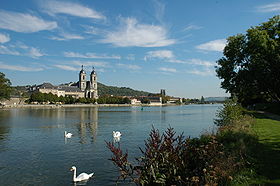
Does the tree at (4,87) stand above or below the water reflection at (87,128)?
above

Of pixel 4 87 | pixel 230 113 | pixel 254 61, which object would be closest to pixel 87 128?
pixel 230 113

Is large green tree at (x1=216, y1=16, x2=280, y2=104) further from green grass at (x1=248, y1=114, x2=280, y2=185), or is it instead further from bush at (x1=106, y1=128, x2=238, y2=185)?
bush at (x1=106, y1=128, x2=238, y2=185)

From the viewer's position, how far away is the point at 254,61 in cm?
3275

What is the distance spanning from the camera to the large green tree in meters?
31.3

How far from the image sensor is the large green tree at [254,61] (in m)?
31.3

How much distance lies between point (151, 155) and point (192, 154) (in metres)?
1.88

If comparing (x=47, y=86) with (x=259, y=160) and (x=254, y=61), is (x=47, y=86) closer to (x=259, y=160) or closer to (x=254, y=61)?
(x=254, y=61)

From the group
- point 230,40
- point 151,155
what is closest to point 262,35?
point 230,40

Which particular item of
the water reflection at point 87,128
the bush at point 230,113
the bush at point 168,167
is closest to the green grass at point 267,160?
the bush at point 168,167

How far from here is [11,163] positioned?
590 inches

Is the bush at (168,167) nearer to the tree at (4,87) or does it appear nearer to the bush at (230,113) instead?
the bush at (230,113)

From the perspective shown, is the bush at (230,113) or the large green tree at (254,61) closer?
the bush at (230,113)

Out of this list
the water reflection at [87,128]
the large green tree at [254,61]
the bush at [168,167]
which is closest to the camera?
the bush at [168,167]

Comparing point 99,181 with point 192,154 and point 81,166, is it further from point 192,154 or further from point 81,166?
point 192,154
